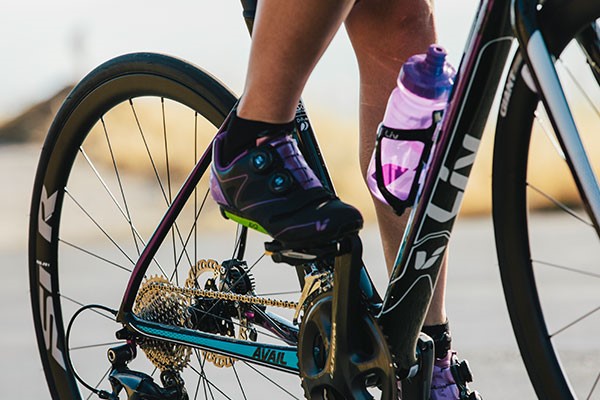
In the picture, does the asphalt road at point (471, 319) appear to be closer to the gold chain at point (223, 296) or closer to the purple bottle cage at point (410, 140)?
the gold chain at point (223, 296)

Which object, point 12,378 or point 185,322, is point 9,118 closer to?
point 12,378

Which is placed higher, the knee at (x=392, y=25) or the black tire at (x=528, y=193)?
the knee at (x=392, y=25)

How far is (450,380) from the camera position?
1.88m

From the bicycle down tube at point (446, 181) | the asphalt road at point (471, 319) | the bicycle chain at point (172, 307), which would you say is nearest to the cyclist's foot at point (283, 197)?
the bicycle down tube at point (446, 181)

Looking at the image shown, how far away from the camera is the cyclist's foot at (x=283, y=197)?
62.9 inches

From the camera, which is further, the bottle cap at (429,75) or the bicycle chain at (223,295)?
the bicycle chain at (223,295)

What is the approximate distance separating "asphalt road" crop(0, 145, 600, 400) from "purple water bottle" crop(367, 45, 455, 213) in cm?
129

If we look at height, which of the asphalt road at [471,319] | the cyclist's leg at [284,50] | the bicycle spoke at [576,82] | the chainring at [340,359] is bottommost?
the chainring at [340,359]

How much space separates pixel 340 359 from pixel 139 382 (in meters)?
0.61

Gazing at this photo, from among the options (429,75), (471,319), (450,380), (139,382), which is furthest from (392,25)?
(471,319)

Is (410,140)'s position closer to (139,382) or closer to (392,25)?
(392,25)

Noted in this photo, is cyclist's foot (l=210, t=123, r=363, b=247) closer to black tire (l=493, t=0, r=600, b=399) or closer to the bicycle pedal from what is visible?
the bicycle pedal

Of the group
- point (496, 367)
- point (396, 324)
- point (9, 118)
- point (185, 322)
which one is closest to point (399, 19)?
point (396, 324)

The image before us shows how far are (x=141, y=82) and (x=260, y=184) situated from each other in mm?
581
